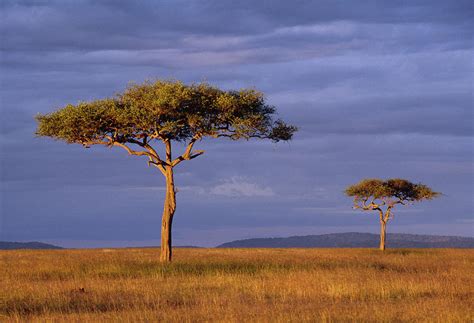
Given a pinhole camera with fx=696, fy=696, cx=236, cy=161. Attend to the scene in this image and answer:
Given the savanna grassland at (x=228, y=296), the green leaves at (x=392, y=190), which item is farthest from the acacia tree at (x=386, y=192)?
the savanna grassland at (x=228, y=296)

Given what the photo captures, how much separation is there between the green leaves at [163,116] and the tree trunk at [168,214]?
2.61m

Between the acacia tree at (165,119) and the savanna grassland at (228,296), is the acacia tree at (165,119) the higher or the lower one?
the higher one

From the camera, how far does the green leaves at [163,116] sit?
1587 inches

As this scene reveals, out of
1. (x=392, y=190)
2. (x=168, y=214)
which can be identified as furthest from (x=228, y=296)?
(x=392, y=190)

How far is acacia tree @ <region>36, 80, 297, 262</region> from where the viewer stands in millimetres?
40125

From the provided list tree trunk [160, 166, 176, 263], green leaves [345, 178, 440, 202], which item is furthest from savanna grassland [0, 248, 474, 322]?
green leaves [345, 178, 440, 202]

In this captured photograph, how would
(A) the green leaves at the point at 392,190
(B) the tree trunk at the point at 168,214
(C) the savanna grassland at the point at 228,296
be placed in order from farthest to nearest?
(A) the green leaves at the point at 392,190 < (B) the tree trunk at the point at 168,214 < (C) the savanna grassland at the point at 228,296

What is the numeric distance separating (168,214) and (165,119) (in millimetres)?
5737

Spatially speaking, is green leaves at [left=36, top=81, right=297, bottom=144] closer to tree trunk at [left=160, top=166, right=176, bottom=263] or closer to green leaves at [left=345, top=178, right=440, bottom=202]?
tree trunk at [left=160, top=166, right=176, bottom=263]

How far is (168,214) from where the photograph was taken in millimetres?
40188

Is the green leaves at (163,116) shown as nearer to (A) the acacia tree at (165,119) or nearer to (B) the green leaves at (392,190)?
(A) the acacia tree at (165,119)

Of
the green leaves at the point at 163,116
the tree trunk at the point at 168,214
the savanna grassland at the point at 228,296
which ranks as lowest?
the savanna grassland at the point at 228,296

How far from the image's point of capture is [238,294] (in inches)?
861

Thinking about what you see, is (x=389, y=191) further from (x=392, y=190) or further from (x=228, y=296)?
(x=228, y=296)
